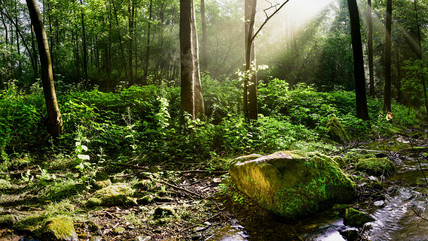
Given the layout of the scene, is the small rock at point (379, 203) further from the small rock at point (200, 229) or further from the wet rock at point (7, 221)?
the wet rock at point (7, 221)

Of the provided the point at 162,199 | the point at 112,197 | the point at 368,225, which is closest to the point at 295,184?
the point at 368,225

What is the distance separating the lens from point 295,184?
308 cm

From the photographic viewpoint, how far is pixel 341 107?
11531 millimetres

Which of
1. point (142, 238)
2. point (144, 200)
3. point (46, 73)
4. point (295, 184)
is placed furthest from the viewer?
point (46, 73)

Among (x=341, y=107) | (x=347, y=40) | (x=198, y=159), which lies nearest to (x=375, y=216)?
(x=198, y=159)

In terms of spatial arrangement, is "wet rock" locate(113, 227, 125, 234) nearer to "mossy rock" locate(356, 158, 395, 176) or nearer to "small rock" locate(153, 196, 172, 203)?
"small rock" locate(153, 196, 172, 203)

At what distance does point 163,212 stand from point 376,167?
13.5ft

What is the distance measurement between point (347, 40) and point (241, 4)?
1319 centimetres

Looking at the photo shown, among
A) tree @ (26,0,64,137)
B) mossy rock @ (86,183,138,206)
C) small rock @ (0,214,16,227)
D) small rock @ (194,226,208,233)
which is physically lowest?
small rock @ (194,226,208,233)

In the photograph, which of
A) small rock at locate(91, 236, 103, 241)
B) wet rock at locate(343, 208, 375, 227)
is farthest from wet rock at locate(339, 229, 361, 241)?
small rock at locate(91, 236, 103, 241)

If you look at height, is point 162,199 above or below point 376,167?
below

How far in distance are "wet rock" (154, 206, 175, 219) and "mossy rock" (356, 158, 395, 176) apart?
3.79m

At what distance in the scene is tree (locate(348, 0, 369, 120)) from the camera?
912 cm

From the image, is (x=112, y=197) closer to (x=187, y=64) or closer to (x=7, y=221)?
(x=7, y=221)
